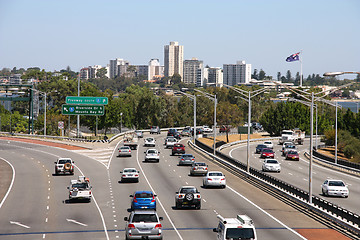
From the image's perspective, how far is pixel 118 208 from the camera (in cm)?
3675

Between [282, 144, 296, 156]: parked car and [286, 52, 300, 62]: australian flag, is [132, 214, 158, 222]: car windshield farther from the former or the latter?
[282, 144, 296, 156]: parked car

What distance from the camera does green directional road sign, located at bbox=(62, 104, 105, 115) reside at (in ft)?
323

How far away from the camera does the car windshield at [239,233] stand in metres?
21.1

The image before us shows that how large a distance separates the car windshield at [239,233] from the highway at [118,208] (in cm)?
601

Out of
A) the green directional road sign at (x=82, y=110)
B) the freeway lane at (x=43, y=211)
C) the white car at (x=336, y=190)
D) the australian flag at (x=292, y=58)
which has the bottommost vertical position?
the freeway lane at (x=43, y=211)

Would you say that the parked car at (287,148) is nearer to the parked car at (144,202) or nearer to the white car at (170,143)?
the white car at (170,143)

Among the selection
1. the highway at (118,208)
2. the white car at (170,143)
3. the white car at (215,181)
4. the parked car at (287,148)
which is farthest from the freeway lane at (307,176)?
the white car at (170,143)

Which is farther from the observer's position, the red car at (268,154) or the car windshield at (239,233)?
the red car at (268,154)

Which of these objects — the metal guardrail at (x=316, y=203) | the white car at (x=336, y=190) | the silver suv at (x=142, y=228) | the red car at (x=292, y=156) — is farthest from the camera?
the red car at (x=292, y=156)

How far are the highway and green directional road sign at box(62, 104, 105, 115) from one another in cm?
3571

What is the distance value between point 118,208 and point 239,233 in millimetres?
16802

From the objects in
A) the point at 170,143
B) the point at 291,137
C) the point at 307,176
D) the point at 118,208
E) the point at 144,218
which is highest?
the point at 291,137

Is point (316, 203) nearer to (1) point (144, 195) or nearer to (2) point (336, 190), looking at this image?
(2) point (336, 190)

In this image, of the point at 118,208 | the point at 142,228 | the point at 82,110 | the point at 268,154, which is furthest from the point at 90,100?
the point at 142,228
